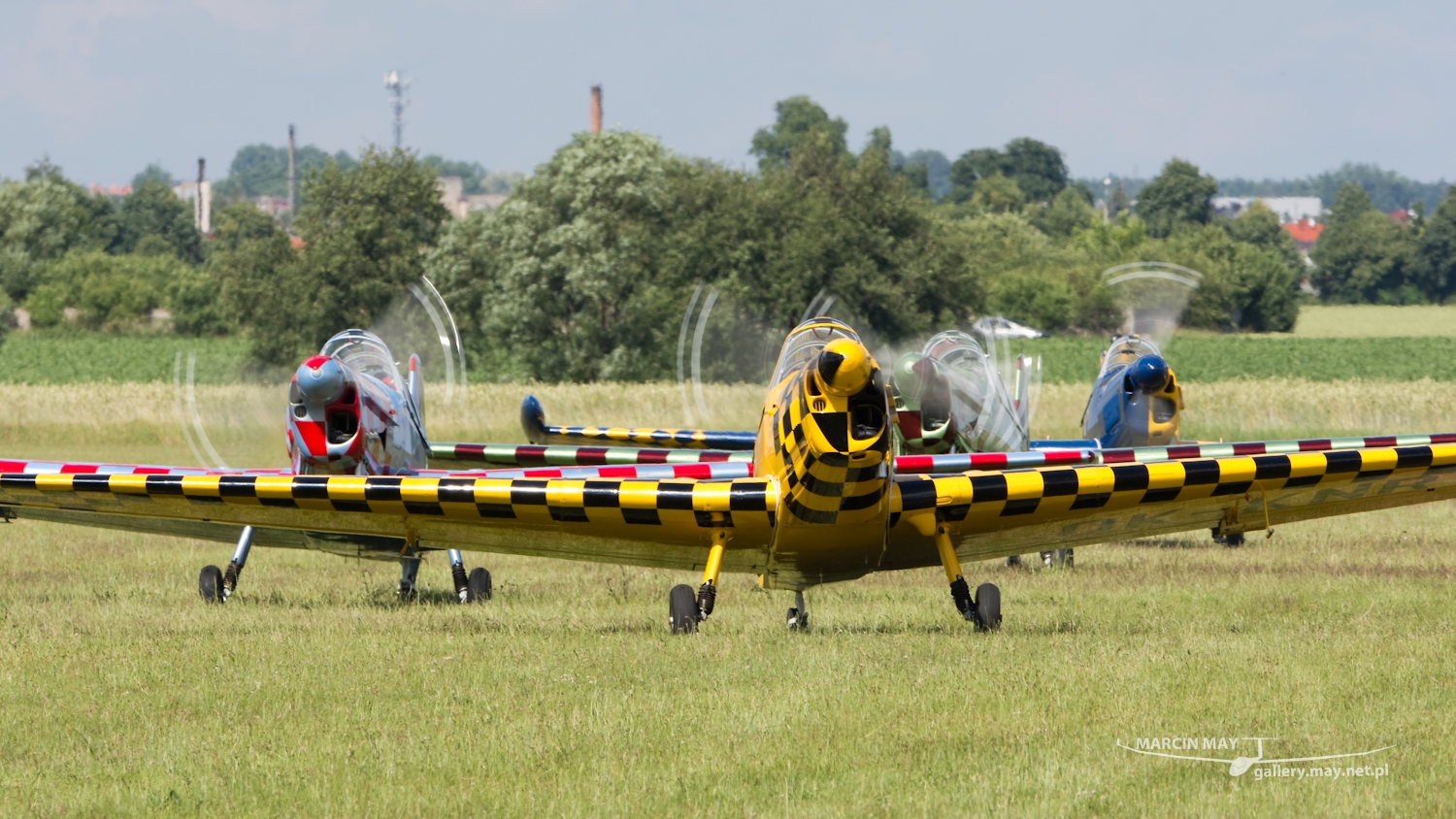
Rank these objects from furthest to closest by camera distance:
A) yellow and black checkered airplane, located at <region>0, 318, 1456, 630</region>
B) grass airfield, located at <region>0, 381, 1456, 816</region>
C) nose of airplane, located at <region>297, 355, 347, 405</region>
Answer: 1. nose of airplane, located at <region>297, 355, 347, 405</region>
2. yellow and black checkered airplane, located at <region>0, 318, 1456, 630</region>
3. grass airfield, located at <region>0, 381, 1456, 816</region>

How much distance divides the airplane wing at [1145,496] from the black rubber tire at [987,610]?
41cm

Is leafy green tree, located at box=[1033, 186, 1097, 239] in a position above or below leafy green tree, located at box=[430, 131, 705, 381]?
above

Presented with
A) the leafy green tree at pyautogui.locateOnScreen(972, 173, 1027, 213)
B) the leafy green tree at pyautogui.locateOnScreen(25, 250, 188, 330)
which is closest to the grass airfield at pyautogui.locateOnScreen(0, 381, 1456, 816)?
the leafy green tree at pyautogui.locateOnScreen(25, 250, 188, 330)

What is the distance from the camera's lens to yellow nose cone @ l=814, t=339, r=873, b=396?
28.9ft

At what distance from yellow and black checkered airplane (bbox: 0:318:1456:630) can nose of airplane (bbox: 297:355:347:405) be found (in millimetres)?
1126

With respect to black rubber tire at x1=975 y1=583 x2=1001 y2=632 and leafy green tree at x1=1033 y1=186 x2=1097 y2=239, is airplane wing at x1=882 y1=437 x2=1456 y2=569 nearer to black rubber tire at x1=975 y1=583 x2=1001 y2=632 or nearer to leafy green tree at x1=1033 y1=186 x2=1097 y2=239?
black rubber tire at x1=975 y1=583 x2=1001 y2=632

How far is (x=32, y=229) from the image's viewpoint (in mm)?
106250

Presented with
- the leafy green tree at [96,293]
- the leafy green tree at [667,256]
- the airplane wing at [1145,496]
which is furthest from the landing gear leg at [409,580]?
the leafy green tree at [96,293]

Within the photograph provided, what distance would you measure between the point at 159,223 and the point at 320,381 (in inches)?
Result: 6125

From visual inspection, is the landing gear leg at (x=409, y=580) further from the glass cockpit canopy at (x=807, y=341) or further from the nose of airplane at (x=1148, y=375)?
the nose of airplane at (x=1148, y=375)

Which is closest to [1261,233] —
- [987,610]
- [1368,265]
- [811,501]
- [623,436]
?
[1368,265]

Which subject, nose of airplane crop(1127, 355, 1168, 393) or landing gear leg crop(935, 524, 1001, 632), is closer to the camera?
landing gear leg crop(935, 524, 1001, 632)

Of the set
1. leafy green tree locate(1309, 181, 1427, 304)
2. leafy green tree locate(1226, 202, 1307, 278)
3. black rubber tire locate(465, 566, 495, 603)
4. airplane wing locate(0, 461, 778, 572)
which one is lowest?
black rubber tire locate(465, 566, 495, 603)

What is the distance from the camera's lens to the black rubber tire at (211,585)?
13.2 m
